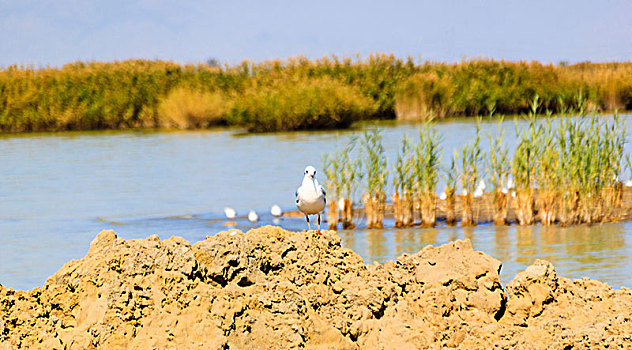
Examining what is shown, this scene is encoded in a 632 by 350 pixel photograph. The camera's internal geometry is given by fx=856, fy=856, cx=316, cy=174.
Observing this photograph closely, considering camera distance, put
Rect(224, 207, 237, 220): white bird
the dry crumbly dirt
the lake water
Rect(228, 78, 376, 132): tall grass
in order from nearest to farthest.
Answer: the dry crumbly dirt → the lake water → Rect(224, 207, 237, 220): white bird → Rect(228, 78, 376, 132): tall grass

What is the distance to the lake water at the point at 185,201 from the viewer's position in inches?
313

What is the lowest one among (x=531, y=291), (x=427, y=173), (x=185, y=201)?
(x=185, y=201)

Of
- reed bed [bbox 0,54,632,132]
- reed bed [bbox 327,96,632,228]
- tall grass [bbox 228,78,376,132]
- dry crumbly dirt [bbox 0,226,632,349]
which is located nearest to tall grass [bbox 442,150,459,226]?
reed bed [bbox 327,96,632,228]

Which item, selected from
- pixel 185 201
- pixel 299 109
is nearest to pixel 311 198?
pixel 185 201

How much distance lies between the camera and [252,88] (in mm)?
27328

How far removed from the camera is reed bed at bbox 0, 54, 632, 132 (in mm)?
26688

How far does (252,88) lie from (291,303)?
75.8 feet

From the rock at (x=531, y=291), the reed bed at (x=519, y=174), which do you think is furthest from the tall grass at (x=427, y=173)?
the rock at (x=531, y=291)

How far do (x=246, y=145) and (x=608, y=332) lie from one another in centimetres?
1571

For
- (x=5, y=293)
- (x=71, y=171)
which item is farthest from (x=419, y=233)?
(x=71, y=171)

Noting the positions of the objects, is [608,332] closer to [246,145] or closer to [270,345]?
[270,345]

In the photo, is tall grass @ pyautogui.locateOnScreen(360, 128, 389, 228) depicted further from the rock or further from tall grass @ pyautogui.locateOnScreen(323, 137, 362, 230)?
the rock

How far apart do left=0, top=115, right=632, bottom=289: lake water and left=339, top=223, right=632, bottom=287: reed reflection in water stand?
10 millimetres

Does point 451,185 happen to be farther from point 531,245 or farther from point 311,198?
point 311,198
